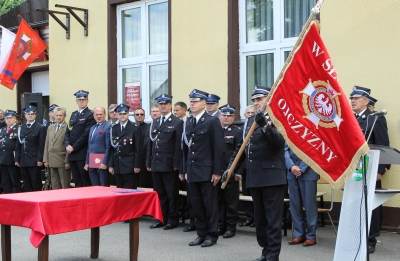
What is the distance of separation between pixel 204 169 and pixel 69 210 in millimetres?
2489

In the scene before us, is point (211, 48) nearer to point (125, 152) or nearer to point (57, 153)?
point (125, 152)

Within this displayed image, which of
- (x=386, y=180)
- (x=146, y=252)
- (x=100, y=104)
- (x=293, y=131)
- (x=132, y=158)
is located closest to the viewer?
(x=293, y=131)

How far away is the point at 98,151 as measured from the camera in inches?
414

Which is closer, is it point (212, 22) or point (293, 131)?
point (293, 131)

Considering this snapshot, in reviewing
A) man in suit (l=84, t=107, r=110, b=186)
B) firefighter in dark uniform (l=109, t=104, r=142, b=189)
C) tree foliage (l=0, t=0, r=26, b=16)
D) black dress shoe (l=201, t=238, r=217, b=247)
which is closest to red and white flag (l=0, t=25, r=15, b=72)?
tree foliage (l=0, t=0, r=26, b=16)

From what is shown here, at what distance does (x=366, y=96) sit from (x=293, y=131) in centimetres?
274

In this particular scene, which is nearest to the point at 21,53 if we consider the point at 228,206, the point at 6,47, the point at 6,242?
the point at 6,47

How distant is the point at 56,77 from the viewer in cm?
1400

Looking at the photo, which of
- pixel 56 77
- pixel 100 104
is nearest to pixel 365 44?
pixel 100 104

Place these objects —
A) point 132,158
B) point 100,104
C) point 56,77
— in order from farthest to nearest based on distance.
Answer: point 56,77 → point 100,104 → point 132,158

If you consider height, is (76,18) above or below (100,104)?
above

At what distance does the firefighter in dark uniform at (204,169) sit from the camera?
7.97m

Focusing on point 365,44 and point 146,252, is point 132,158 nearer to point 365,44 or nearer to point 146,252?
point 146,252

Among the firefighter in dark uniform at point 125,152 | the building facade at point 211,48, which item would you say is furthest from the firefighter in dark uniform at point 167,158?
the building facade at point 211,48
